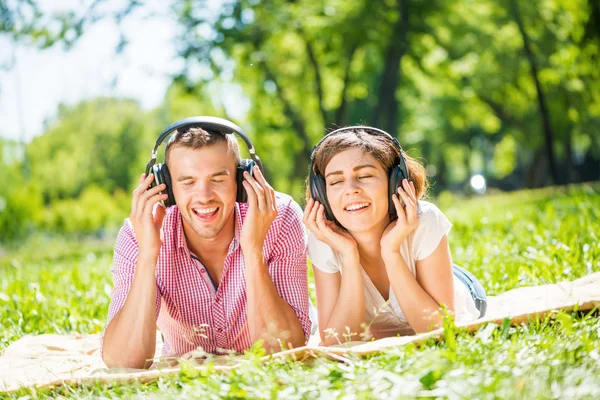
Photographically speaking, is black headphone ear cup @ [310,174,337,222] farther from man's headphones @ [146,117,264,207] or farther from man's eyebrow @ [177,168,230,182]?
man's eyebrow @ [177,168,230,182]

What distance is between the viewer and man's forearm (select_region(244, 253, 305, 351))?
3553mm

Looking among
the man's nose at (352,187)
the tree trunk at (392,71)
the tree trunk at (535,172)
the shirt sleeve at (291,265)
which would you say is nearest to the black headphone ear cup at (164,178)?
the shirt sleeve at (291,265)

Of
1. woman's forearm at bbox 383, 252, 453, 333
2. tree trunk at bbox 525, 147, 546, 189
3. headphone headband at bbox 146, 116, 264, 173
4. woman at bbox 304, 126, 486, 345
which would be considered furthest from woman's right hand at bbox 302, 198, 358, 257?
tree trunk at bbox 525, 147, 546, 189

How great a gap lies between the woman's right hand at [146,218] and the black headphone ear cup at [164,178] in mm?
69

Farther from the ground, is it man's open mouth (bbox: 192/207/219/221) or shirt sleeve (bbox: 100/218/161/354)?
man's open mouth (bbox: 192/207/219/221)

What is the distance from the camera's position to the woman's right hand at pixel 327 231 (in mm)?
3699

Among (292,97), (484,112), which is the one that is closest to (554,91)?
(484,112)

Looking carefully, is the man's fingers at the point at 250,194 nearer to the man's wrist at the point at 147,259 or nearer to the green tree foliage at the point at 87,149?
the man's wrist at the point at 147,259

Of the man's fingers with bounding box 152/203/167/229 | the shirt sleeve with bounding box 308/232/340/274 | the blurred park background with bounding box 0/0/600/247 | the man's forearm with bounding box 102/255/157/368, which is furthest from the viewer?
the blurred park background with bounding box 0/0/600/247

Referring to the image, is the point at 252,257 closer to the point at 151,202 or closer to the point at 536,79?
the point at 151,202

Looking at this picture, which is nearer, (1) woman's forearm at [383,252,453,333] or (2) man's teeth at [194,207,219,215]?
(1) woman's forearm at [383,252,453,333]

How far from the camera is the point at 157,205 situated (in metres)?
3.81

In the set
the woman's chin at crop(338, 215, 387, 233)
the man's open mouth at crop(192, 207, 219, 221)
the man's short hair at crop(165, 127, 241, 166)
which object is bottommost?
the woman's chin at crop(338, 215, 387, 233)

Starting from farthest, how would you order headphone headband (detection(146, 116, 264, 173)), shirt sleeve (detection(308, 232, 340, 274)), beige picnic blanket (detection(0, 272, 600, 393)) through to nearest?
shirt sleeve (detection(308, 232, 340, 274)), headphone headband (detection(146, 116, 264, 173)), beige picnic blanket (detection(0, 272, 600, 393))
